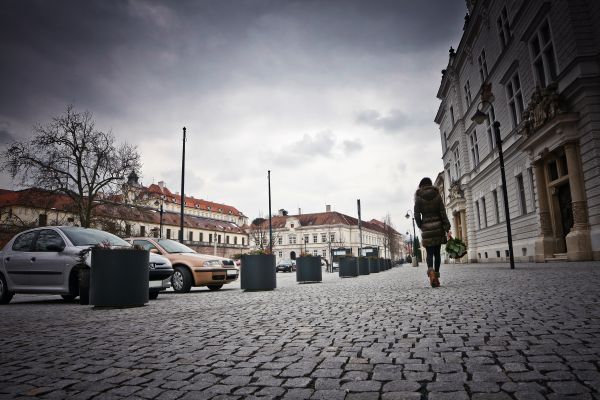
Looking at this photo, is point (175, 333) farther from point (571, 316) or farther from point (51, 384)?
point (571, 316)

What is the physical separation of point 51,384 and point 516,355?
3.11m

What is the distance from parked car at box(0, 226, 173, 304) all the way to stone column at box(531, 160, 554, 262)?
51.2 feet

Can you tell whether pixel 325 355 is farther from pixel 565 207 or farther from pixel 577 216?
pixel 565 207

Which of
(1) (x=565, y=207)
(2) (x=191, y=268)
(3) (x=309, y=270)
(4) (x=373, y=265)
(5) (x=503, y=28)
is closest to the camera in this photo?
(2) (x=191, y=268)

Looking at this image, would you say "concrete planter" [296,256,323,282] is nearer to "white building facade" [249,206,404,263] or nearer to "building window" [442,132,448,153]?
"building window" [442,132,448,153]

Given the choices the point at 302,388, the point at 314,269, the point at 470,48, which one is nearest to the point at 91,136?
the point at 314,269

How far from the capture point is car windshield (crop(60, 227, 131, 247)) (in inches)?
344

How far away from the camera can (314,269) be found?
15250 mm

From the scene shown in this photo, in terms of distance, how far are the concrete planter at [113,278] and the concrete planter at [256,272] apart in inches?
155

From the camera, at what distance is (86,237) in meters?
9.04

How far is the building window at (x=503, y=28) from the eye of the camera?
821 inches

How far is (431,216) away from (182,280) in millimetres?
7266

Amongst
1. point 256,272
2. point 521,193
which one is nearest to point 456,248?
point 521,193

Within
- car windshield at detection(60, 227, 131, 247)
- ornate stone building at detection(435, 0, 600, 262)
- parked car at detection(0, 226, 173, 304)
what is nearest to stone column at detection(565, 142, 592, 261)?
ornate stone building at detection(435, 0, 600, 262)
